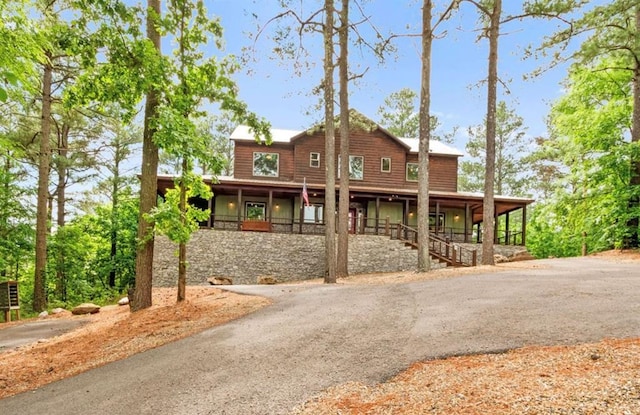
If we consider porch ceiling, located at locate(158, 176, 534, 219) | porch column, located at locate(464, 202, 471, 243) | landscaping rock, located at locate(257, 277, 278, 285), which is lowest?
landscaping rock, located at locate(257, 277, 278, 285)

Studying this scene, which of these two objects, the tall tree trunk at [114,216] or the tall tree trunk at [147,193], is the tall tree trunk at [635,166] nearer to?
the tall tree trunk at [147,193]

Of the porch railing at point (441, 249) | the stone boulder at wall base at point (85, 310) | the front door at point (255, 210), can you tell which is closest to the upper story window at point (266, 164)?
the front door at point (255, 210)

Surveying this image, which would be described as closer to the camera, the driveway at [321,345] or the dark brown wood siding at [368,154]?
the driveway at [321,345]

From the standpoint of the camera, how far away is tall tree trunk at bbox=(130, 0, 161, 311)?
873 cm

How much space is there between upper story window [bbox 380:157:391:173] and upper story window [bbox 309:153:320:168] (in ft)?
13.5

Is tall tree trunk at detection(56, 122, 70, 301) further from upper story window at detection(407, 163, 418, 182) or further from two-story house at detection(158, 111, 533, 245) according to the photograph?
upper story window at detection(407, 163, 418, 182)

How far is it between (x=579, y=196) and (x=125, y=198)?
25.5 meters

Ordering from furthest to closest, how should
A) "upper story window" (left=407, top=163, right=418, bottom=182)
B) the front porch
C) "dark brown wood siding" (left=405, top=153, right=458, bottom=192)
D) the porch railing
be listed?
"upper story window" (left=407, top=163, right=418, bottom=182), "dark brown wood siding" (left=405, top=153, right=458, bottom=192), the front porch, the porch railing

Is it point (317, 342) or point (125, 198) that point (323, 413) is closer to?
point (317, 342)

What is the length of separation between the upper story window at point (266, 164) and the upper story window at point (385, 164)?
21.9 feet

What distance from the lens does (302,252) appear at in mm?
18812

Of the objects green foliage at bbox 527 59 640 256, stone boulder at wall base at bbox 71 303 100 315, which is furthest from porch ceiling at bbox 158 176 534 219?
stone boulder at wall base at bbox 71 303 100 315

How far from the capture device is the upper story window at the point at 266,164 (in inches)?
925

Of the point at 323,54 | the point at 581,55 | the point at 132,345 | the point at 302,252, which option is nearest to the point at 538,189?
the point at 581,55
